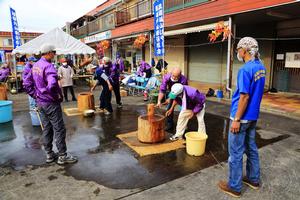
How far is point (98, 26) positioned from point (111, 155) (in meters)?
19.4

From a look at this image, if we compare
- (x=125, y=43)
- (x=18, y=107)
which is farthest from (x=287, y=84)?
(x=125, y=43)

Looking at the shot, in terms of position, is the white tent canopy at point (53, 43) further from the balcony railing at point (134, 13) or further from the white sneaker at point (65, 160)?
the white sneaker at point (65, 160)

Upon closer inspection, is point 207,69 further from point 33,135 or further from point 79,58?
point 79,58

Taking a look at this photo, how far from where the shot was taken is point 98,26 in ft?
70.9

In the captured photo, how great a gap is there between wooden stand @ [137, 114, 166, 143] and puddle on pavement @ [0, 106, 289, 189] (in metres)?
0.43

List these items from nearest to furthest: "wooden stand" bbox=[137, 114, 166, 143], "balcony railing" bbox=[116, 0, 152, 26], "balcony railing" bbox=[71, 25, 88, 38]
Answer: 1. "wooden stand" bbox=[137, 114, 166, 143]
2. "balcony railing" bbox=[116, 0, 152, 26]
3. "balcony railing" bbox=[71, 25, 88, 38]

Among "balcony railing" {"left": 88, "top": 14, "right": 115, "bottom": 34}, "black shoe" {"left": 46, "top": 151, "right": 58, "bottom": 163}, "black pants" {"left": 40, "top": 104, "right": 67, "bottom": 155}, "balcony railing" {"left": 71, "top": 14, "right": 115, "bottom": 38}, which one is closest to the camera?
"black pants" {"left": 40, "top": 104, "right": 67, "bottom": 155}

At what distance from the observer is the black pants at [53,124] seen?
12.7 feet

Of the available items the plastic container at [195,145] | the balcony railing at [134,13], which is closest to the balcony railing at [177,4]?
the balcony railing at [134,13]

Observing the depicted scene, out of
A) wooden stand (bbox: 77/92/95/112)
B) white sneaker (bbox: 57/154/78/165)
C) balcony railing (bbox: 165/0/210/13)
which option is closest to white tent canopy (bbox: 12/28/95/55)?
wooden stand (bbox: 77/92/95/112)

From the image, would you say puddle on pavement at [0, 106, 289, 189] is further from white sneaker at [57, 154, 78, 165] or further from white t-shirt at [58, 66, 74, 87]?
white t-shirt at [58, 66, 74, 87]

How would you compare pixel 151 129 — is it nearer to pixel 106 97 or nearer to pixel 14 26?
pixel 106 97

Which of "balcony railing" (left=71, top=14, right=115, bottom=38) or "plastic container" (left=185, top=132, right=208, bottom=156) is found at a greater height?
"balcony railing" (left=71, top=14, right=115, bottom=38)

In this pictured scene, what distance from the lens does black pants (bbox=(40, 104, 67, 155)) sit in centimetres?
387
